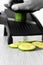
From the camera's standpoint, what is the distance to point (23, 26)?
0.68 meters

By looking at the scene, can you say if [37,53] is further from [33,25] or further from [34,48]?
[33,25]

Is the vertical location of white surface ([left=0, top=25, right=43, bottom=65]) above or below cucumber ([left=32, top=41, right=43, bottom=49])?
below

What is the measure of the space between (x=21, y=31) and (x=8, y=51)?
89 millimetres

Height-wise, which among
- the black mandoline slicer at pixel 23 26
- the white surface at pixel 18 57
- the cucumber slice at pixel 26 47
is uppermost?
the black mandoline slicer at pixel 23 26

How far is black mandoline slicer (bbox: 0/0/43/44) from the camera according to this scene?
2.08 feet

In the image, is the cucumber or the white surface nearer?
the white surface

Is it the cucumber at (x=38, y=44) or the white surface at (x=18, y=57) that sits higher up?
the cucumber at (x=38, y=44)

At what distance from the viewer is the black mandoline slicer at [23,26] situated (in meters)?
0.63

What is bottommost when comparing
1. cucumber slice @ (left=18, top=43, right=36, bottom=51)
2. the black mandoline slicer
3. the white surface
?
the white surface

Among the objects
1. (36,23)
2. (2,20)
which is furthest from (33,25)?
(2,20)

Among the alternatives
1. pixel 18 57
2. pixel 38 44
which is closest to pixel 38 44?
pixel 38 44

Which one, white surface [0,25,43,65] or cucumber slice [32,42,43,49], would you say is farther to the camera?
cucumber slice [32,42,43,49]

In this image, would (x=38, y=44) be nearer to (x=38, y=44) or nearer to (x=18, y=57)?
(x=38, y=44)

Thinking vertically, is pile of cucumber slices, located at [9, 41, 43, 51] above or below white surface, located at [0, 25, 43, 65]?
above
